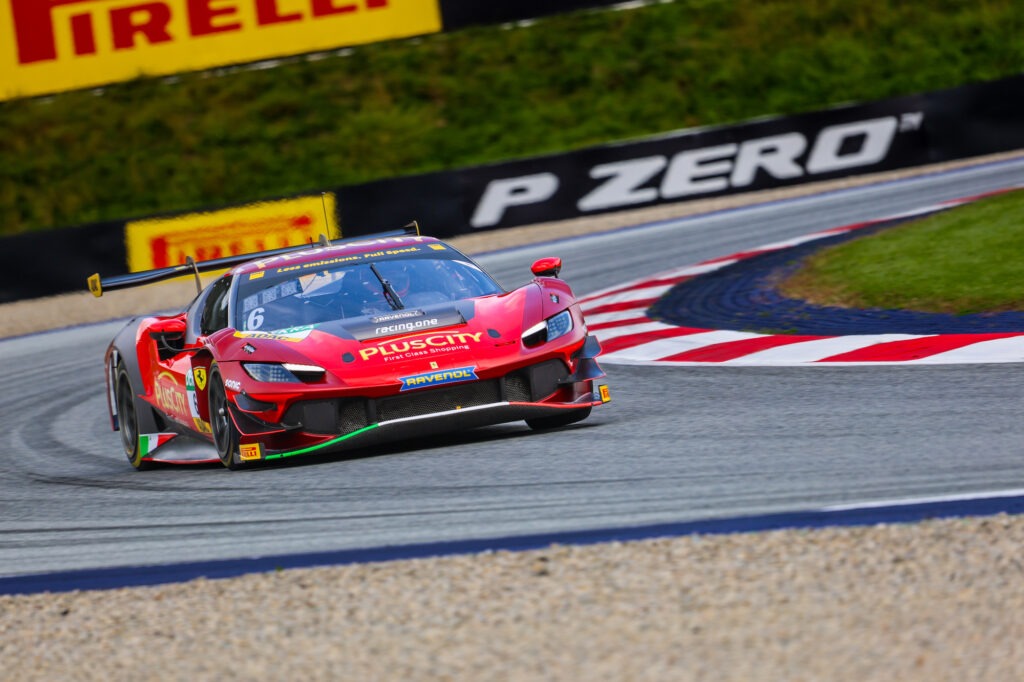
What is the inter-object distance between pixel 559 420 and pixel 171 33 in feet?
68.8

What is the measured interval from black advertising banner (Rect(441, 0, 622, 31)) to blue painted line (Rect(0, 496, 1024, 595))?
22751mm

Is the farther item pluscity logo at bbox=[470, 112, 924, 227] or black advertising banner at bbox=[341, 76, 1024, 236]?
pluscity logo at bbox=[470, 112, 924, 227]

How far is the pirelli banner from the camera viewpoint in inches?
1019

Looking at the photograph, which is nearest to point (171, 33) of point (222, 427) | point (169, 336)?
point (169, 336)

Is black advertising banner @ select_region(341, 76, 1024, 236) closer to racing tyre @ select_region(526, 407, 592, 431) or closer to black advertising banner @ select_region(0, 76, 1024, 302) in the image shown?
black advertising banner @ select_region(0, 76, 1024, 302)

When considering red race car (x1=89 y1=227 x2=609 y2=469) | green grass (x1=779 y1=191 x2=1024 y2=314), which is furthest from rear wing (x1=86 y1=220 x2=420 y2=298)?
green grass (x1=779 y1=191 x2=1024 y2=314)

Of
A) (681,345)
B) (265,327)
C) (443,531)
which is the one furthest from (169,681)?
(681,345)

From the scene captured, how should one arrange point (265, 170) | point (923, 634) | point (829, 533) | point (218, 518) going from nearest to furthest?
point (923, 634)
point (829, 533)
point (218, 518)
point (265, 170)

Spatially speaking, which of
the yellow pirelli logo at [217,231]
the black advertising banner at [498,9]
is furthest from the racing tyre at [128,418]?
the black advertising banner at [498,9]

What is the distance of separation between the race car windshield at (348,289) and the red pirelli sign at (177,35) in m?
19.3

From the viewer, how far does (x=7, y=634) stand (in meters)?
4.80

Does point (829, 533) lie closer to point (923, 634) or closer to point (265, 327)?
point (923, 634)

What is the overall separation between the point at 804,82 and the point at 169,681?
77.3ft

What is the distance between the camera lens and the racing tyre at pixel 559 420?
290 inches
